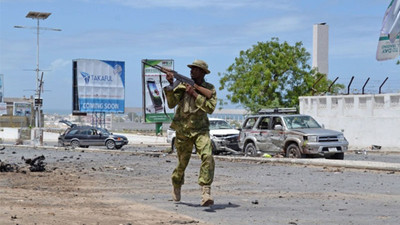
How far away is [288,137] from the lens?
911 inches

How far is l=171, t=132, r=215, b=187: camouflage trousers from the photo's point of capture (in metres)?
9.89

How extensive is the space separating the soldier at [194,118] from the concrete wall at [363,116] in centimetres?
2673

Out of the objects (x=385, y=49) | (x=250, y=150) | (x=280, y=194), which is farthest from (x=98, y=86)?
(x=280, y=194)

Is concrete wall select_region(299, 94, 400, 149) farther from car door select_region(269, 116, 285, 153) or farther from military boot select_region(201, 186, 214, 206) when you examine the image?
military boot select_region(201, 186, 214, 206)

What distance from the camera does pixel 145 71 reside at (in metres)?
57.5

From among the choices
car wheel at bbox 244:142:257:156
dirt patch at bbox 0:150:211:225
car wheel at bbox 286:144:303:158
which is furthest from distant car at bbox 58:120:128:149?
dirt patch at bbox 0:150:211:225

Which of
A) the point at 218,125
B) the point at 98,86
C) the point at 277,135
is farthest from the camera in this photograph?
the point at 98,86

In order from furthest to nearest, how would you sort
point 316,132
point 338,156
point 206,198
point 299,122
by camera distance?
point 299,122, point 338,156, point 316,132, point 206,198

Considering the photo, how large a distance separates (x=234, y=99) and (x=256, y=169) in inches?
1674

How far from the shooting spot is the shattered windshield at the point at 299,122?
23.5 metres

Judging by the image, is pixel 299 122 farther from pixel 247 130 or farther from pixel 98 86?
pixel 98 86

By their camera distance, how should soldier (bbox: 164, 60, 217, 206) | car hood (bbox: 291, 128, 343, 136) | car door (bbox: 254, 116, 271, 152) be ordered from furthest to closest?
car door (bbox: 254, 116, 271, 152) → car hood (bbox: 291, 128, 343, 136) → soldier (bbox: 164, 60, 217, 206)

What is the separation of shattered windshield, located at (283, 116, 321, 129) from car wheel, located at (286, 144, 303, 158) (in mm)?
735

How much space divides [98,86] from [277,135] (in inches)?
1530
